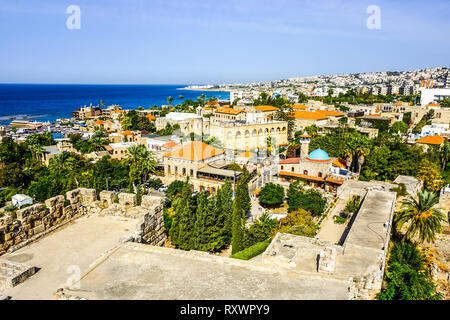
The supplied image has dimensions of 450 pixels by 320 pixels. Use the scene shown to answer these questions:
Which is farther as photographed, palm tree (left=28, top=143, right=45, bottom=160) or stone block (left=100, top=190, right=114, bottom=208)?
palm tree (left=28, top=143, right=45, bottom=160)

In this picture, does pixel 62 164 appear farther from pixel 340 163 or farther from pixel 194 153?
pixel 340 163

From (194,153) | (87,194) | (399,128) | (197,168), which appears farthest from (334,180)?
(399,128)

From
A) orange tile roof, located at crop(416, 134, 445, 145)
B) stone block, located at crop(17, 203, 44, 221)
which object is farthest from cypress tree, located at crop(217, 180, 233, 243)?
orange tile roof, located at crop(416, 134, 445, 145)

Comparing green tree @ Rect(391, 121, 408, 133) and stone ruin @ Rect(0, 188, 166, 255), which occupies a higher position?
green tree @ Rect(391, 121, 408, 133)

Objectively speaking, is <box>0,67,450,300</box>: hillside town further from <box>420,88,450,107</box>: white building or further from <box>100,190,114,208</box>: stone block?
<box>420,88,450,107</box>: white building

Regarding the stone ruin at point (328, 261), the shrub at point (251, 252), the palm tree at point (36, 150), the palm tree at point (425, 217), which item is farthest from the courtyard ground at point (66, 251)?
the palm tree at point (36, 150)

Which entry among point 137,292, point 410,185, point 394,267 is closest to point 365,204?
point 394,267
